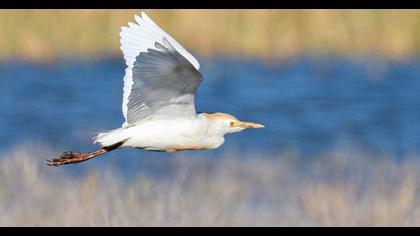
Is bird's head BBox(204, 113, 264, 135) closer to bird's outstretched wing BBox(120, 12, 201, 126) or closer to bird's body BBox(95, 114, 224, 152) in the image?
bird's body BBox(95, 114, 224, 152)

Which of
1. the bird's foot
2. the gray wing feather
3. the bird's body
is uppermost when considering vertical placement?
the gray wing feather

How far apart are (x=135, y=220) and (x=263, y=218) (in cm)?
95

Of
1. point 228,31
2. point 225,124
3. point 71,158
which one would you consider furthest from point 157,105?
point 228,31

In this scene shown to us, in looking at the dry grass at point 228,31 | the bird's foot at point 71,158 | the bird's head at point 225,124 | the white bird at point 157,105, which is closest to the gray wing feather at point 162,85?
the white bird at point 157,105

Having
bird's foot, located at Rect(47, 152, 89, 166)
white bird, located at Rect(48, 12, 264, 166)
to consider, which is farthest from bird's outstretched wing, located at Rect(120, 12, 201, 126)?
bird's foot, located at Rect(47, 152, 89, 166)

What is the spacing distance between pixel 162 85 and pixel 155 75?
0.17 metres

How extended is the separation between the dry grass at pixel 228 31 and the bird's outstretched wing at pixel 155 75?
6.06 m

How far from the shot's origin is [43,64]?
16938 millimetres

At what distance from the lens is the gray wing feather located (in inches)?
376

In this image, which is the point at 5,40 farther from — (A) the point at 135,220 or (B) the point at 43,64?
(A) the point at 135,220

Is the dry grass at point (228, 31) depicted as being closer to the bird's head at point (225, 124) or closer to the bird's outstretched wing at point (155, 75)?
the bird's head at point (225, 124)

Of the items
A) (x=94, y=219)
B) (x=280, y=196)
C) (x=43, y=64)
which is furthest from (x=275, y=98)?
(x=94, y=219)

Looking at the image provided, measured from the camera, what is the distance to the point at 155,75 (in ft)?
32.0

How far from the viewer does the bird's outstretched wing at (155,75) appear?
31.3 feet
